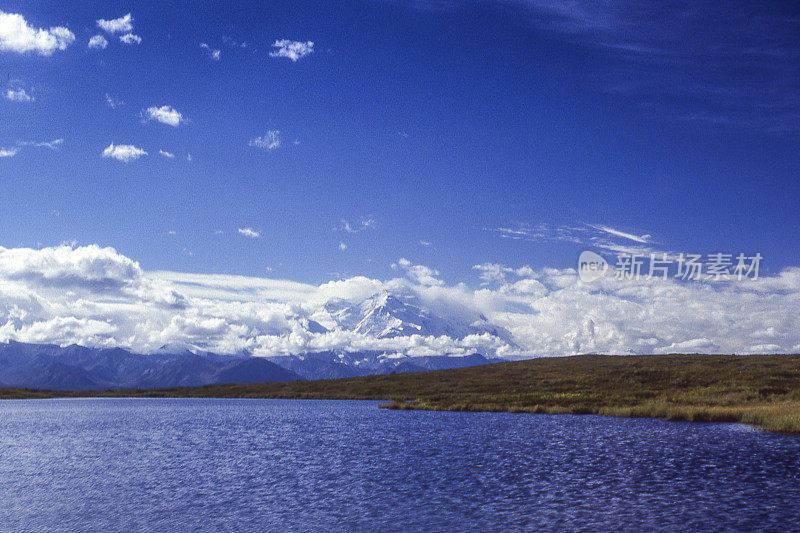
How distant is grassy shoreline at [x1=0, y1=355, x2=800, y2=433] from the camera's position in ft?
210

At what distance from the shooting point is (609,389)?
300 ft

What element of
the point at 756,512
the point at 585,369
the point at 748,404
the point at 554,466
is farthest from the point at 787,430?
the point at 585,369

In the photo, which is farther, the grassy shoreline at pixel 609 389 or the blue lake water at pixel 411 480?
the grassy shoreline at pixel 609 389

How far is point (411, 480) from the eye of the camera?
30.7 m

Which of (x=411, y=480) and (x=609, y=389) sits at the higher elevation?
(x=411, y=480)

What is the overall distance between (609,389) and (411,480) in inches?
2711

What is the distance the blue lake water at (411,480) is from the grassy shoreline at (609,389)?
10.6 meters

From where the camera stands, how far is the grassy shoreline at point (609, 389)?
63938mm

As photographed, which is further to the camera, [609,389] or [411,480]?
[609,389]

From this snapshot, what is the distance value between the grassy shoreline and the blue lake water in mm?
10646

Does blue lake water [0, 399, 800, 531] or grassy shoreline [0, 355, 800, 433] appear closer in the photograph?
blue lake water [0, 399, 800, 531]

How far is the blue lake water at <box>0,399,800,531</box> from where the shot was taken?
22.8m

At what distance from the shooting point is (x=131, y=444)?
158 feet

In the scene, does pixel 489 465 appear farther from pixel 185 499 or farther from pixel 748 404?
pixel 748 404
